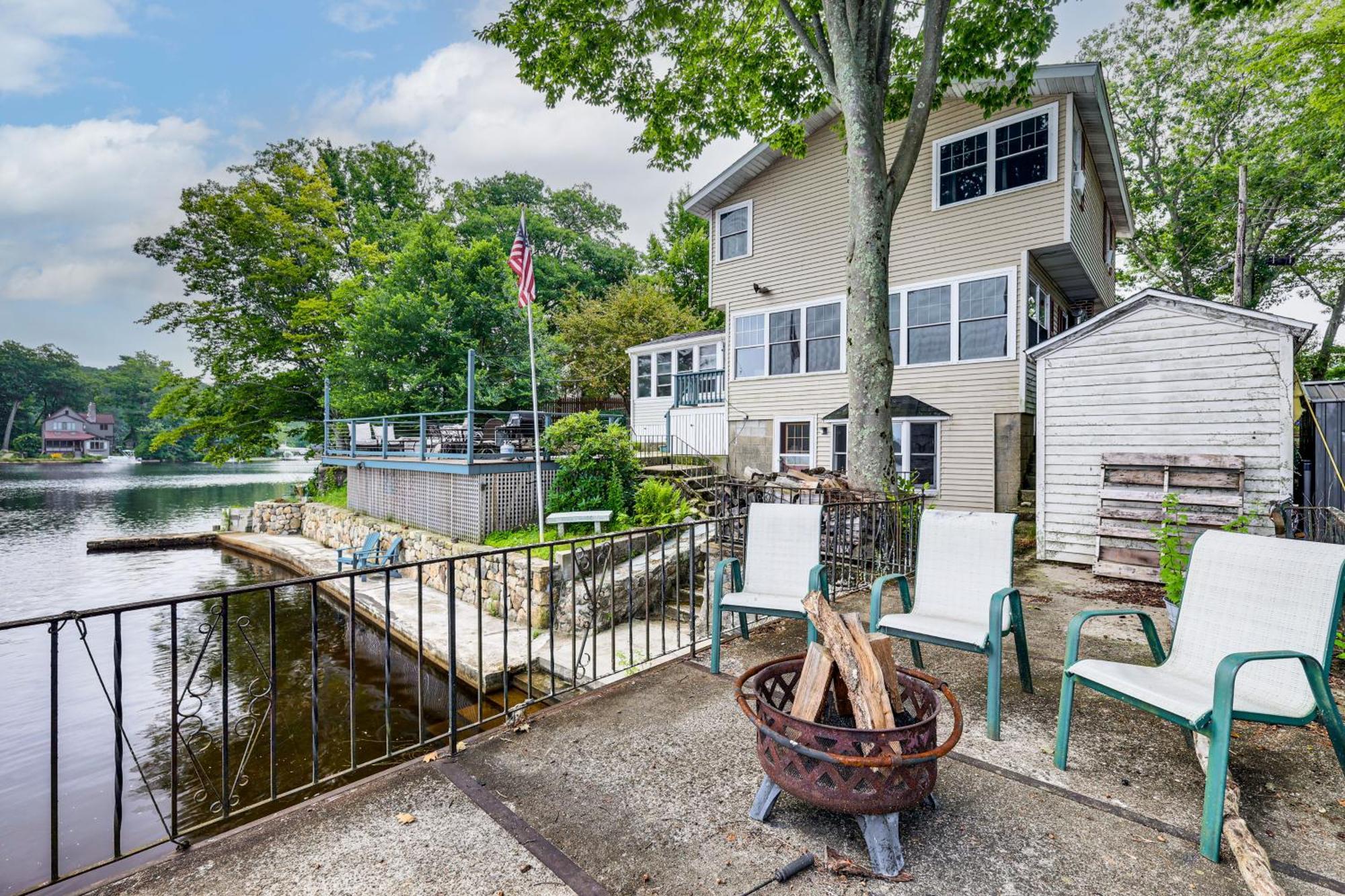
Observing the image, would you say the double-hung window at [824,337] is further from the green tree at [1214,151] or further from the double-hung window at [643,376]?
the green tree at [1214,151]

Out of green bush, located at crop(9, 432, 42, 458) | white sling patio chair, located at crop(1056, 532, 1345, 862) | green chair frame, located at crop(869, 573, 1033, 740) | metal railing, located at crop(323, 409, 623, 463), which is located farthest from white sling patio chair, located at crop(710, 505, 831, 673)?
green bush, located at crop(9, 432, 42, 458)

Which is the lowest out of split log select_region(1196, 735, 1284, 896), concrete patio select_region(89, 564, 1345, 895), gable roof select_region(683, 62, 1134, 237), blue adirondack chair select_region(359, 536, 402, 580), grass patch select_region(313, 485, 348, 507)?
blue adirondack chair select_region(359, 536, 402, 580)

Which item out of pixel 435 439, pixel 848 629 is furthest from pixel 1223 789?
pixel 435 439

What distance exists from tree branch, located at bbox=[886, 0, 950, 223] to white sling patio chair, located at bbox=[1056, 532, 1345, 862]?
17.7ft

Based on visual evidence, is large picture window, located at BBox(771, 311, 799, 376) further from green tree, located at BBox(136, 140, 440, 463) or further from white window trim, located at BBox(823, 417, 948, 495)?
green tree, located at BBox(136, 140, 440, 463)

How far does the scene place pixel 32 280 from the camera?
172ft

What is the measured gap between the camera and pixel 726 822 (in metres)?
2.12

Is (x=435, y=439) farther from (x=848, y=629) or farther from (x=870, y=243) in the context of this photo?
(x=848, y=629)

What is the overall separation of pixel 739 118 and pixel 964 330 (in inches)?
225

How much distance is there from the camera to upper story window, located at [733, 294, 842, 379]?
12.1m

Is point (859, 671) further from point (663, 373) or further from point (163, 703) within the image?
point (663, 373)

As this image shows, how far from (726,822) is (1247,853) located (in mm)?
1691

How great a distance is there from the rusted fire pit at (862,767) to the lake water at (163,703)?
1610 mm

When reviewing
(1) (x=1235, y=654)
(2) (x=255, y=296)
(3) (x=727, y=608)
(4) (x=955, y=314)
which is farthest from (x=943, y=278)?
(2) (x=255, y=296)
